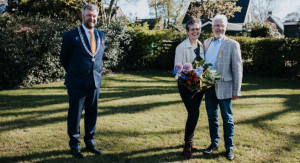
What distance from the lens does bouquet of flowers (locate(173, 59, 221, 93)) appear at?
3316mm

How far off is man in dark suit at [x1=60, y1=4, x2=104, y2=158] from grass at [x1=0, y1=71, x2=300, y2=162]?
2.09 ft

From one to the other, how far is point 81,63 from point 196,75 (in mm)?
1606

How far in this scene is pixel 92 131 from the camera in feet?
13.0

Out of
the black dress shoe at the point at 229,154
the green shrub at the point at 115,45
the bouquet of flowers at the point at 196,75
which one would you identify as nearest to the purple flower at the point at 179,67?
the bouquet of flowers at the point at 196,75

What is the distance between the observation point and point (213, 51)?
3.73 metres

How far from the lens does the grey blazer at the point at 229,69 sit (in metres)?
3.54

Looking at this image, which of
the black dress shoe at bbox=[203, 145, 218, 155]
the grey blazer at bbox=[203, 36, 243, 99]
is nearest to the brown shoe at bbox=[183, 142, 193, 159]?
the black dress shoe at bbox=[203, 145, 218, 155]

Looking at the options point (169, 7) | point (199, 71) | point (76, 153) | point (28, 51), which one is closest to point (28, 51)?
point (28, 51)

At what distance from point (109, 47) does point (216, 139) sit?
9.22 metres

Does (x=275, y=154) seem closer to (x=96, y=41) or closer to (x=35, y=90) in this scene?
(x=96, y=41)

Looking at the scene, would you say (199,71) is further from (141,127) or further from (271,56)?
(271,56)

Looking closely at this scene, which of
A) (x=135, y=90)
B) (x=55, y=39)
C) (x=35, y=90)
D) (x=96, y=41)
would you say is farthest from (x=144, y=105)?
(x=55, y=39)

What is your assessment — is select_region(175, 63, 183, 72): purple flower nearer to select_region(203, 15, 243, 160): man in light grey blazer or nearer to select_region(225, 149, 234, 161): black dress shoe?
select_region(203, 15, 243, 160): man in light grey blazer

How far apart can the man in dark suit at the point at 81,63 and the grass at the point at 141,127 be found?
25.1 inches
